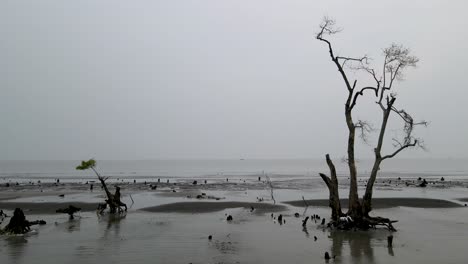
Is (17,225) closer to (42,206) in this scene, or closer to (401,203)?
(42,206)

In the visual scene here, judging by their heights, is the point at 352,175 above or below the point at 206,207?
above

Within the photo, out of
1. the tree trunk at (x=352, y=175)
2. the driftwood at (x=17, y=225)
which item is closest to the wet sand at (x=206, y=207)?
the tree trunk at (x=352, y=175)

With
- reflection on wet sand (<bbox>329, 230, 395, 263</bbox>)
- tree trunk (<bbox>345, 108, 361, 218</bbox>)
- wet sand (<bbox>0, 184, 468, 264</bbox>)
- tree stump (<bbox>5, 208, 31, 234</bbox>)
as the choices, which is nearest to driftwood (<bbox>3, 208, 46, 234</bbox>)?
tree stump (<bbox>5, 208, 31, 234</bbox>)

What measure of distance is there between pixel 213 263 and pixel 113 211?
16111 millimetres

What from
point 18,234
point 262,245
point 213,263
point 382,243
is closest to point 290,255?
point 262,245

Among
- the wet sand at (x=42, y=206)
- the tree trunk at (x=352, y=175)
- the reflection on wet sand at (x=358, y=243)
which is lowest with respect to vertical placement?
the wet sand at (x=42, y=206)

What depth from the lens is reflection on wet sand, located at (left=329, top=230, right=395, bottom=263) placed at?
14.8m

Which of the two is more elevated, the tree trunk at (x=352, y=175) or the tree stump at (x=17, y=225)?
the tree trunk at (x=352, y=175)

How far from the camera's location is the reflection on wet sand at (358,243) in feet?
48.6

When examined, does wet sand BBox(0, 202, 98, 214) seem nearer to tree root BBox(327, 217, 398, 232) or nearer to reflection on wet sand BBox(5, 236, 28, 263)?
reflection on wet sand BBox(5, 236, 28, 263)

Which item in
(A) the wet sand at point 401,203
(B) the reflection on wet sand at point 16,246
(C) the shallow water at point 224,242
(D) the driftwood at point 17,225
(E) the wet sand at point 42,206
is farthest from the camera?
(A) the wet sand at point 401,203

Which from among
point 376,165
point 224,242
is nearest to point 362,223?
point 376,165

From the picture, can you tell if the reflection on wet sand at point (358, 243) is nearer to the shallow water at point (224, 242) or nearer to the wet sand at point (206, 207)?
the shallow water at point (224, 242)

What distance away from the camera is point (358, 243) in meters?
17.3
